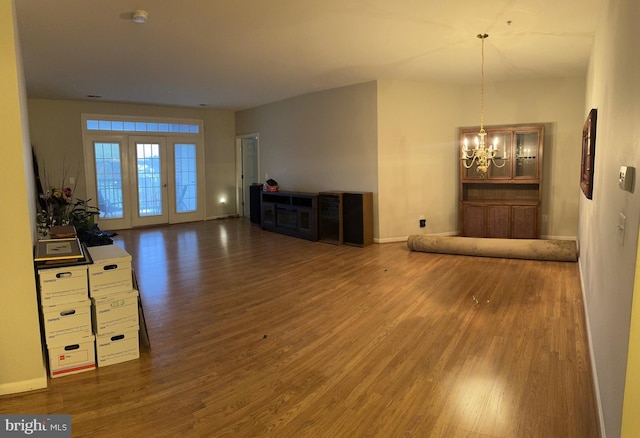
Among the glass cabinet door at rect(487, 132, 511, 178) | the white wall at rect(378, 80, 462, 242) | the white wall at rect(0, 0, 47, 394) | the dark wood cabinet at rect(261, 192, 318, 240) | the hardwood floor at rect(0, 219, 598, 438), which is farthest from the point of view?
the dark wood cabinet at rect(261, 192, 318, 240)

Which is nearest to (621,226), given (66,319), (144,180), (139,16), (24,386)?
(66,319)

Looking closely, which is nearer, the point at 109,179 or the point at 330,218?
the point at 330,218

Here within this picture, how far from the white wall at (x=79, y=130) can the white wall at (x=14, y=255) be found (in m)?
6.54

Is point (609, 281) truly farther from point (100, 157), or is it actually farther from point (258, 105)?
point (100, 157)

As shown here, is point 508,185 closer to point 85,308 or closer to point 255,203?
point 255,203

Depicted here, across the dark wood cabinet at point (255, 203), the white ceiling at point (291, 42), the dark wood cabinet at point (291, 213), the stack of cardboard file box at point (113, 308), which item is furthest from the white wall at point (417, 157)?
the stack of cardboard file box at point (113, 308)

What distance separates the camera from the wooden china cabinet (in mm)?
6668

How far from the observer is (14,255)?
8.14 feet

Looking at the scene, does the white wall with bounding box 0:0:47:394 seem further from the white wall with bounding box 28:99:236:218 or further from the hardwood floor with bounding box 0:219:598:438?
the white wall with bounding box 28:99:236:218

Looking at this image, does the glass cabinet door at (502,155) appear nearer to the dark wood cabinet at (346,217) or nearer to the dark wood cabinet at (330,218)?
the dark wood cabinet at (346,217)

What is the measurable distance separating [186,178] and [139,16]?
6288 millimetres

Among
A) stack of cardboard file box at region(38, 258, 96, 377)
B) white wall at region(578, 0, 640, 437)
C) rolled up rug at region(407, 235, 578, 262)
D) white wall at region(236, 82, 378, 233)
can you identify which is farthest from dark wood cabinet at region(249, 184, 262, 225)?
white wall at region(578, 0, 640, 437)

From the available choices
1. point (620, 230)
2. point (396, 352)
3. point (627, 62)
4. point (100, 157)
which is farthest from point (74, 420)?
point (100, 157)

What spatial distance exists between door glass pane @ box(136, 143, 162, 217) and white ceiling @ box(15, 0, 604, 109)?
2131mm
